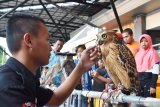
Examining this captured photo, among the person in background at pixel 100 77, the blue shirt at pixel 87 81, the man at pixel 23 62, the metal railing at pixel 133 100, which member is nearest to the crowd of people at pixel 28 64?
the man at pixel 23 62

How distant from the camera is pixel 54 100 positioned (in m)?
1.99

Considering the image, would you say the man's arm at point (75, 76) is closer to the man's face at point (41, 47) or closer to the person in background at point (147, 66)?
the man's face at point (41, 47)

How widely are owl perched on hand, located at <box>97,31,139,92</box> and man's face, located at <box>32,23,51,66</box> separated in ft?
2.96

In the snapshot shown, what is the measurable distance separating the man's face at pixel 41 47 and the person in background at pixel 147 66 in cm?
181

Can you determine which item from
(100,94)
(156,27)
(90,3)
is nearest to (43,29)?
(100,94)

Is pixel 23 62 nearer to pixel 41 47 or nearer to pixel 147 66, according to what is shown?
pixel 41 47

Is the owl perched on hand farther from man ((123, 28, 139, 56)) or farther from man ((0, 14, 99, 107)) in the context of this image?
man ((123, 28, 139, 56))

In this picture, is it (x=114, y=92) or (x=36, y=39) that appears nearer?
(x=36, y=39)

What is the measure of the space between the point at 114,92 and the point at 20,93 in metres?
1.17

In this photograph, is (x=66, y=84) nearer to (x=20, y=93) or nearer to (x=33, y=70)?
(x=33, y=70)

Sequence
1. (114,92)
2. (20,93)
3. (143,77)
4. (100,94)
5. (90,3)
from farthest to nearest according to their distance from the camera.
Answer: (90,3) < (143,77) < (100,94) < (114,92) < (20,93)

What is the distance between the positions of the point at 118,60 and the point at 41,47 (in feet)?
3.60

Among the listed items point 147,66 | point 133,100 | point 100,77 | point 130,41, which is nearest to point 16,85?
point 133,100

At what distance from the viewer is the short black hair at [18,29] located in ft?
5.28
